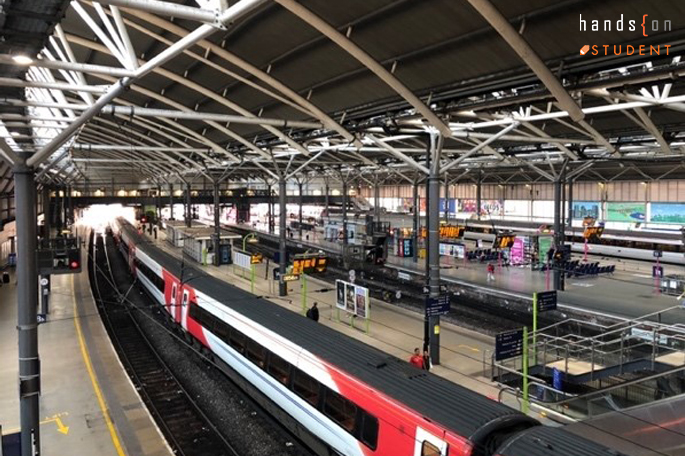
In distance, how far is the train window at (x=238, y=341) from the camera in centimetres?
1336

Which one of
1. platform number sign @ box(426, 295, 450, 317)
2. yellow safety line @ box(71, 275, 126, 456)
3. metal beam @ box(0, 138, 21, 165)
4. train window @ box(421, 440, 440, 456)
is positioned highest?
metal beam @ box(0, 138, 21, 165)

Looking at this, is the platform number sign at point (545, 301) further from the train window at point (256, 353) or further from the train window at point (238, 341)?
the train window at point (238, 341)

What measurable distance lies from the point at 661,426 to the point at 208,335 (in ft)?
38.5

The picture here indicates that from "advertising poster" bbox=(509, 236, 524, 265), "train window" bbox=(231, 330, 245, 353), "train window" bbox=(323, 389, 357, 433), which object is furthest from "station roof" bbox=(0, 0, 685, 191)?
"advertising poster" bbox=(509, 236, 524, 265)

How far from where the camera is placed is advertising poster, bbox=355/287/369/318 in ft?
63.6

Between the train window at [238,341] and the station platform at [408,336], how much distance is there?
225 inches

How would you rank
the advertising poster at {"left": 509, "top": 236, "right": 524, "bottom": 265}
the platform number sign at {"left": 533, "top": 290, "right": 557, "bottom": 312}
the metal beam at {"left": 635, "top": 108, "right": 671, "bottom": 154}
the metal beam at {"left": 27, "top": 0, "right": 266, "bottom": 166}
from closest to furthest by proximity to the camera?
the metal beam at {"left": 27, "top": 0, "right": 266, "bottom": 166} → the platform number sign at {"left": 533, "top": 290, "right": 557, "bottom": 312} → the metal beam at {"left": 635, "top": 108, "right": 671, "bottom": 154} → the advertising poster at {"left": 509, "top": 236, "right": 524, "bottom": 265}

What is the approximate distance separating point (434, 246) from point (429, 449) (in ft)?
32.6

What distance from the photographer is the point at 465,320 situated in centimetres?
2309

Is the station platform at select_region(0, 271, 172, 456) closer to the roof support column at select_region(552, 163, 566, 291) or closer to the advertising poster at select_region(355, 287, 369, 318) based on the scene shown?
the advertising poster at select_region(355, 287, 369, 318)

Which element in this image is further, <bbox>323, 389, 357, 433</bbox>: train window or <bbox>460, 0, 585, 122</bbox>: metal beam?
<bbox>460, 0, 585, 122</bbox>: metal beam

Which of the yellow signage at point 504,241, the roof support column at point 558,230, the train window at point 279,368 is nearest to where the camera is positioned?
the train window at point 279,368

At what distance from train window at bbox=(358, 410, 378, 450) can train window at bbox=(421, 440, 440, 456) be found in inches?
44.2

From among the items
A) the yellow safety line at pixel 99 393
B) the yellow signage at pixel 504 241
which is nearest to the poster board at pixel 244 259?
the yellow safety line at pixel 99 393
